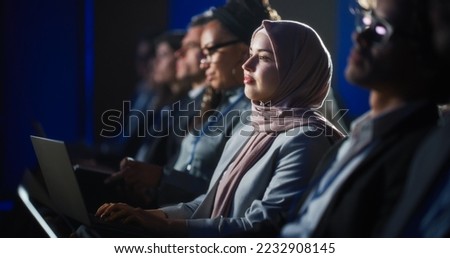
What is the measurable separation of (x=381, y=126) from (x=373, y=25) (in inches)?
12.9

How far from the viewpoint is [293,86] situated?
236 cm

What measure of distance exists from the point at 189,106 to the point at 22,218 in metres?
0.75

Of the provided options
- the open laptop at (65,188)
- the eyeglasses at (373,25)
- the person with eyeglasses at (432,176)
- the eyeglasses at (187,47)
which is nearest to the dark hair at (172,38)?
the eyeglasses at (187,47)

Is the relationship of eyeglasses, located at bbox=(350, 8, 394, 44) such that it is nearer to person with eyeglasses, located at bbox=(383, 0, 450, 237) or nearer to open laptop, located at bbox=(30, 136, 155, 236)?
person with eyeglasses, located at bbox=(383, 0, 450, 237)

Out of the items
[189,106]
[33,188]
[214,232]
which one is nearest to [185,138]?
[189,106]

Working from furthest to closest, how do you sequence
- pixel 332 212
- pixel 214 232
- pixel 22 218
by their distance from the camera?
1. pixel 22 218
2. pixel 214 232
3. pixel 332 212

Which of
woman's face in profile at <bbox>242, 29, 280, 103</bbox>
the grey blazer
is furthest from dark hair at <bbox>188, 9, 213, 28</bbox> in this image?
the grey blazer

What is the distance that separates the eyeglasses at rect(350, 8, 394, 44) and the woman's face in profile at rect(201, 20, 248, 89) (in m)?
0.41

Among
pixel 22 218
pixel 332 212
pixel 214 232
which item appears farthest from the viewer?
pixel 22 218

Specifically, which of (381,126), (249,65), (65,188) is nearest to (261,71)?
(249,65)

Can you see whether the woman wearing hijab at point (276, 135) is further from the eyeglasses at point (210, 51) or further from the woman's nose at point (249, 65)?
the eyeglasses at point (210, 51)

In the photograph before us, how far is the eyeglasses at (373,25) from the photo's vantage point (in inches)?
86.7
